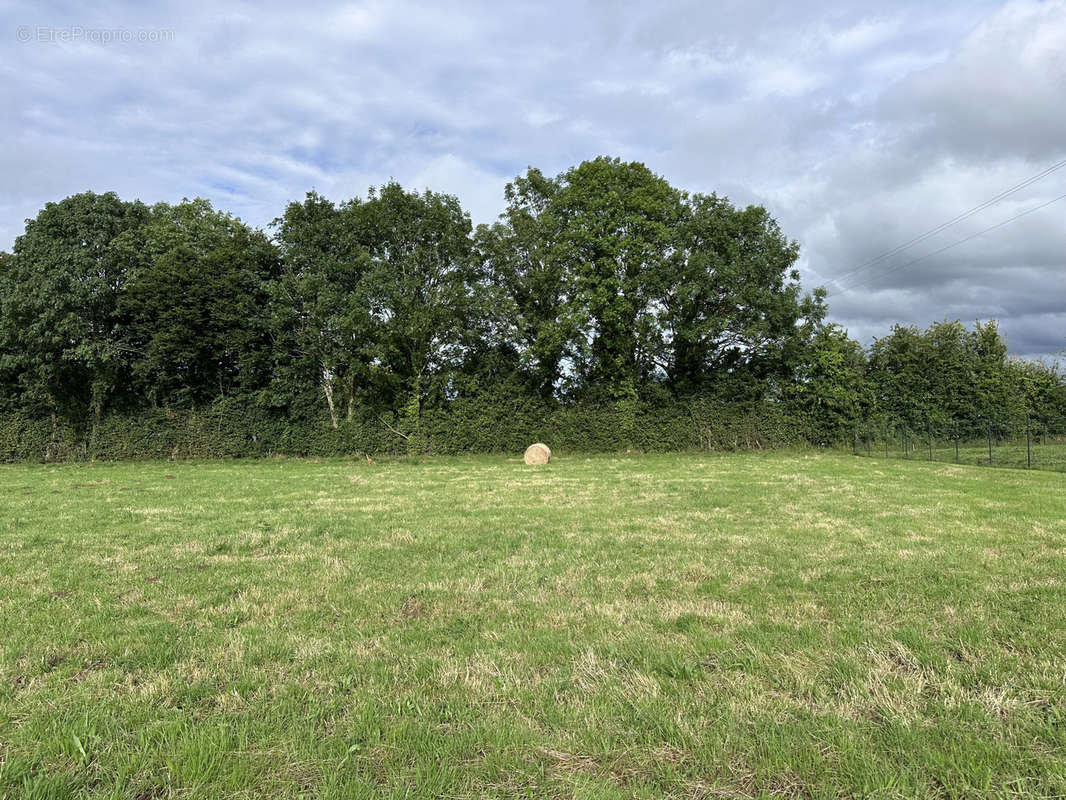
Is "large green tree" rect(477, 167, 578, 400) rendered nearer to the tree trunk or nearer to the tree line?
the tree line

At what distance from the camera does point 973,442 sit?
24812mm

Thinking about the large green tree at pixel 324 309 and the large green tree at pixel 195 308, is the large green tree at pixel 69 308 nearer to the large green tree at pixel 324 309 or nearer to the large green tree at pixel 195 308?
the large green tree at pixel 195 308

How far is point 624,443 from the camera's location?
1060 inches

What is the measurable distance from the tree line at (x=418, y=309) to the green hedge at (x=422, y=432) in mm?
642

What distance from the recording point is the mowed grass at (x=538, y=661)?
2408 mm

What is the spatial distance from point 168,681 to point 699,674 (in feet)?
10.7

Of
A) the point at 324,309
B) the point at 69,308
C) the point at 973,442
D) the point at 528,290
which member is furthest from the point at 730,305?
the point at 69,308

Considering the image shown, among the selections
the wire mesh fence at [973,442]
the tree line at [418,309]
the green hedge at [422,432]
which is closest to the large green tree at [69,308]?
the tree line at [418,309]

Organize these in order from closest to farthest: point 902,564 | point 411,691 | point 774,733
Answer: point 774,733 < point 411,691 < point 902,564

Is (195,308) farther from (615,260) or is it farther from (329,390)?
(615,260)

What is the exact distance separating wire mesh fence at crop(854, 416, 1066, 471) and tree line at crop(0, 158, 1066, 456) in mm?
2200

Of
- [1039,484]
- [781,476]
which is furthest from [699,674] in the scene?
[1039,484]

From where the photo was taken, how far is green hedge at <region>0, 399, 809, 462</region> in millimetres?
25734

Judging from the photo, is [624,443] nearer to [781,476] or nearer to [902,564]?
[781,476]
